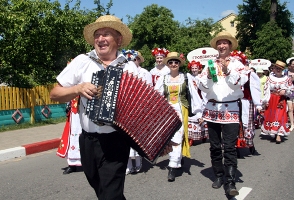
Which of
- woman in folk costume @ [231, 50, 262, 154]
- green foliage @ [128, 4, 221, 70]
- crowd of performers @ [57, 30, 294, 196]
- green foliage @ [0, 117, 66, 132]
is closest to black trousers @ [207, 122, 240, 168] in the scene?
crowd of performers @ [57, 30, 294, 196]

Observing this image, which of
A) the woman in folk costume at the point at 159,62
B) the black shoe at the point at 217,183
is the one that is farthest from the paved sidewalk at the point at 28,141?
the black shoe at the point at 217,183

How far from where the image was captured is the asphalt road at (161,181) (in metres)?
4.64

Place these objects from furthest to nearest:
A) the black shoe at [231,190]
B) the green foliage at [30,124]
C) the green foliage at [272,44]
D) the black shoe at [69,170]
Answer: the green foliage at [272,44] → the green foliage at [30,124] → the black shoe at [69,170] → the black shoe at [231,190]

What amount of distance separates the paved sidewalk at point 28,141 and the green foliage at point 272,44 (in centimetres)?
2570

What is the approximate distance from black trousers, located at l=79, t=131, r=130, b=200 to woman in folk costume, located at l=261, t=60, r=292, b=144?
6311mm

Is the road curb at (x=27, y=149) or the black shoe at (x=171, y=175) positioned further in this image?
the road curb at (x=27, y=149)

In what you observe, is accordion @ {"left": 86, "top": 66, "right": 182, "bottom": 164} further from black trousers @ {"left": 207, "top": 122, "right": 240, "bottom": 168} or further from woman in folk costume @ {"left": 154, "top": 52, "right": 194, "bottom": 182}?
woman in folk costume @ {"left": 154, "top": 52, "right": 194, "bottom": 182}

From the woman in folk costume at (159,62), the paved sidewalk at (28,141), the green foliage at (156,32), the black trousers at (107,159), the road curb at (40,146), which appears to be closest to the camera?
the black trousers at (107,159)

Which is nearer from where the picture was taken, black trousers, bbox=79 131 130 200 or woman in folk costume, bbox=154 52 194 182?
black trousers, bbox=79 131 130 200

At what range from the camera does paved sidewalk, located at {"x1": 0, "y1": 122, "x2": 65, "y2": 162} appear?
7.03m

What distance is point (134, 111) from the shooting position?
2717 mm

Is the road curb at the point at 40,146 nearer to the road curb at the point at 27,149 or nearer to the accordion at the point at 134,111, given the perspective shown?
the road curb at the point at 27,149

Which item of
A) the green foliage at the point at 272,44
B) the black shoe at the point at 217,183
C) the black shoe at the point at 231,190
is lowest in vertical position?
the black shoe at the point at 217,183

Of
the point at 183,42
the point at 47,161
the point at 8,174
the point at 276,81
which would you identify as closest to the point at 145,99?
the point at 8,174
